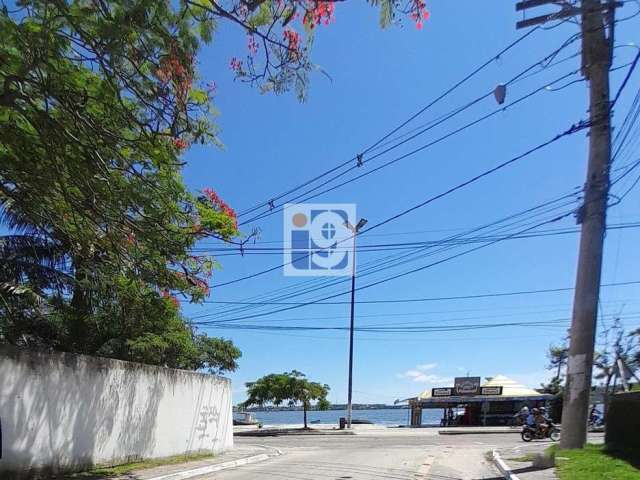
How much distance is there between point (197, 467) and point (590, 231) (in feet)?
33.1

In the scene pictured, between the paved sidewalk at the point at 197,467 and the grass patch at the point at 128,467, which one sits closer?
the grass patch at the point at 128,467

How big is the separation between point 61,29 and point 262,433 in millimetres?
31653

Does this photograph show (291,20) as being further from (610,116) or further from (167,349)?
(167,349)

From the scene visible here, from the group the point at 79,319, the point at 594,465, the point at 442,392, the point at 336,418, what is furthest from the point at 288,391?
the point at 336,418

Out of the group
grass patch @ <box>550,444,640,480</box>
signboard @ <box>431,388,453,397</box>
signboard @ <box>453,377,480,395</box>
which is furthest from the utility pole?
signboard @ <box>431,388,453,397</box>

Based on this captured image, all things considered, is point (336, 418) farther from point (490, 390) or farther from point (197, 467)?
point (197, 467)

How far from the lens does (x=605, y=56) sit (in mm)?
12883

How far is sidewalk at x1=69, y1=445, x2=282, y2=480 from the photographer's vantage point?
39.1ft

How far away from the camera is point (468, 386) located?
46156 mm

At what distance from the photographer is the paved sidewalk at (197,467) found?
478 inches

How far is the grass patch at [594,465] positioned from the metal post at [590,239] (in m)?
0.39

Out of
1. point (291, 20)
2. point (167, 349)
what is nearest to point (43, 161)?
point (291, 20)

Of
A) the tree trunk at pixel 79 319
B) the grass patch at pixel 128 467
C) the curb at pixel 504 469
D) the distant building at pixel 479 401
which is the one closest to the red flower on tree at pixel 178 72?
the grass patch at pixel 128 467

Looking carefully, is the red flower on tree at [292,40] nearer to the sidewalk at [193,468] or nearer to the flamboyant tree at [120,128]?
the flamboyant tree at [120,128]
